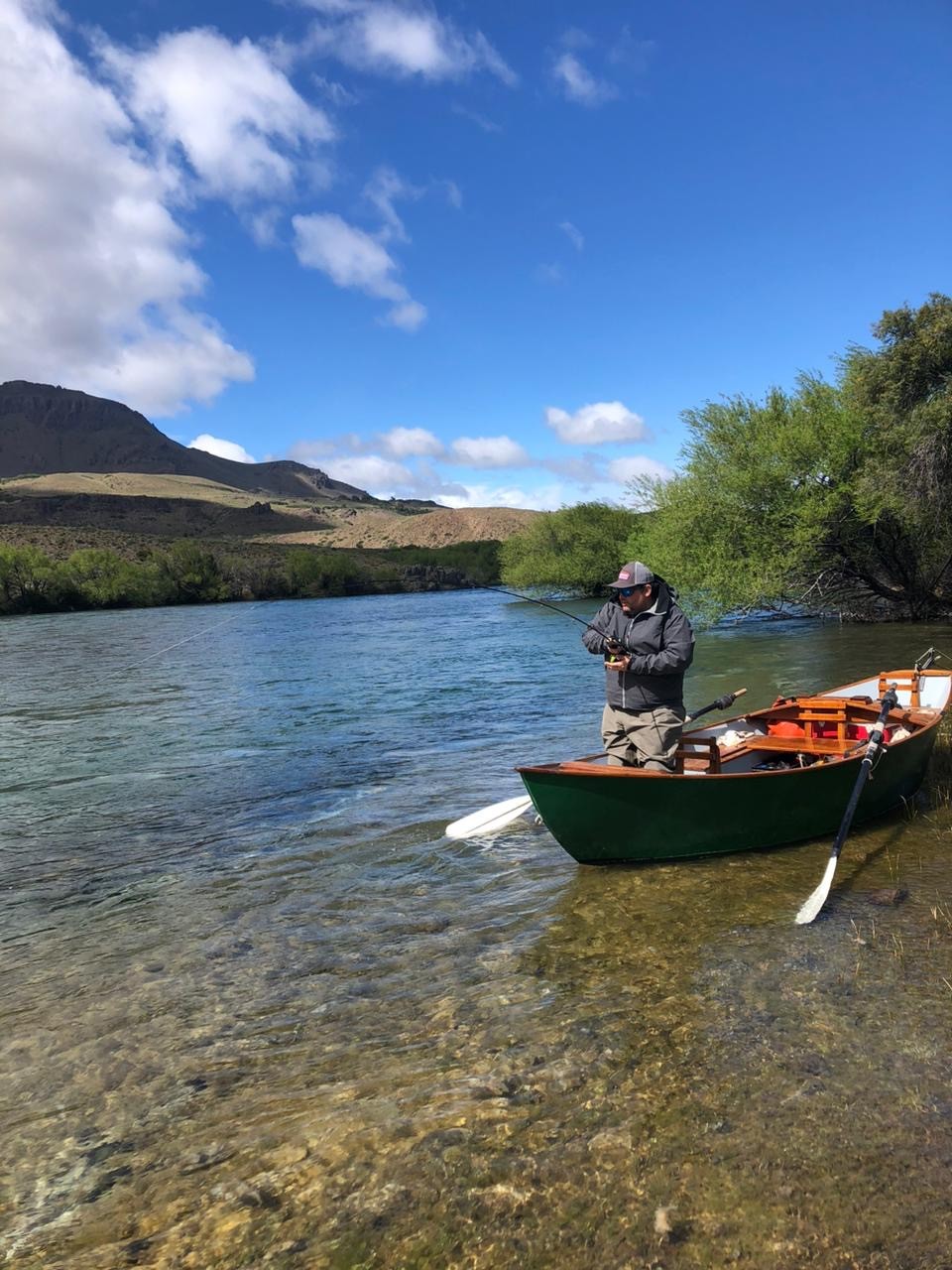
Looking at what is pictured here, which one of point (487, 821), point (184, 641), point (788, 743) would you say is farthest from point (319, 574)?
point (788, 743)

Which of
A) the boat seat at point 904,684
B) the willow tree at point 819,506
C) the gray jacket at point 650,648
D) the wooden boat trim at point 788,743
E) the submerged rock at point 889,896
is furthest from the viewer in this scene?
the willow tree at point 819,506

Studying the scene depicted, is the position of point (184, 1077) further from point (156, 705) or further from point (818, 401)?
point (818, 401)

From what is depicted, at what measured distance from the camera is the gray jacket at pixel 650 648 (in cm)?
764

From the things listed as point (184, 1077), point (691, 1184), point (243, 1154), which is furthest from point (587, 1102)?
point (184, 1077)

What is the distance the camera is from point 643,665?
7.72 meters

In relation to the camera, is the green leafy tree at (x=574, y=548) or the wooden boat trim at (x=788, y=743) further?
the green leafy tree at (x=574, y=548)

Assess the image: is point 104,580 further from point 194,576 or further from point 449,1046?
point 449,1046

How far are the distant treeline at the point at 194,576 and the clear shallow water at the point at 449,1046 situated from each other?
7308 cm

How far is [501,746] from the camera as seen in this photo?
46.3ft

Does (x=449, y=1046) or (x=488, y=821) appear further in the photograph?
(x=488, y=821)

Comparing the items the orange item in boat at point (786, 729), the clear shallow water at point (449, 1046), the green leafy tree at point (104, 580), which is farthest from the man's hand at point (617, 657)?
the green leafy tree at point (104, 580)

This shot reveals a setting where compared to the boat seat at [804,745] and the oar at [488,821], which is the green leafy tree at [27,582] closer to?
the oar at [488,821]

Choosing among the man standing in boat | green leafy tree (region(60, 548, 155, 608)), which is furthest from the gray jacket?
green leafy tree (region(60, 548, 155, 608))

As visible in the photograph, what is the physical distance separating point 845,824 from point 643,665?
2.30 metres
